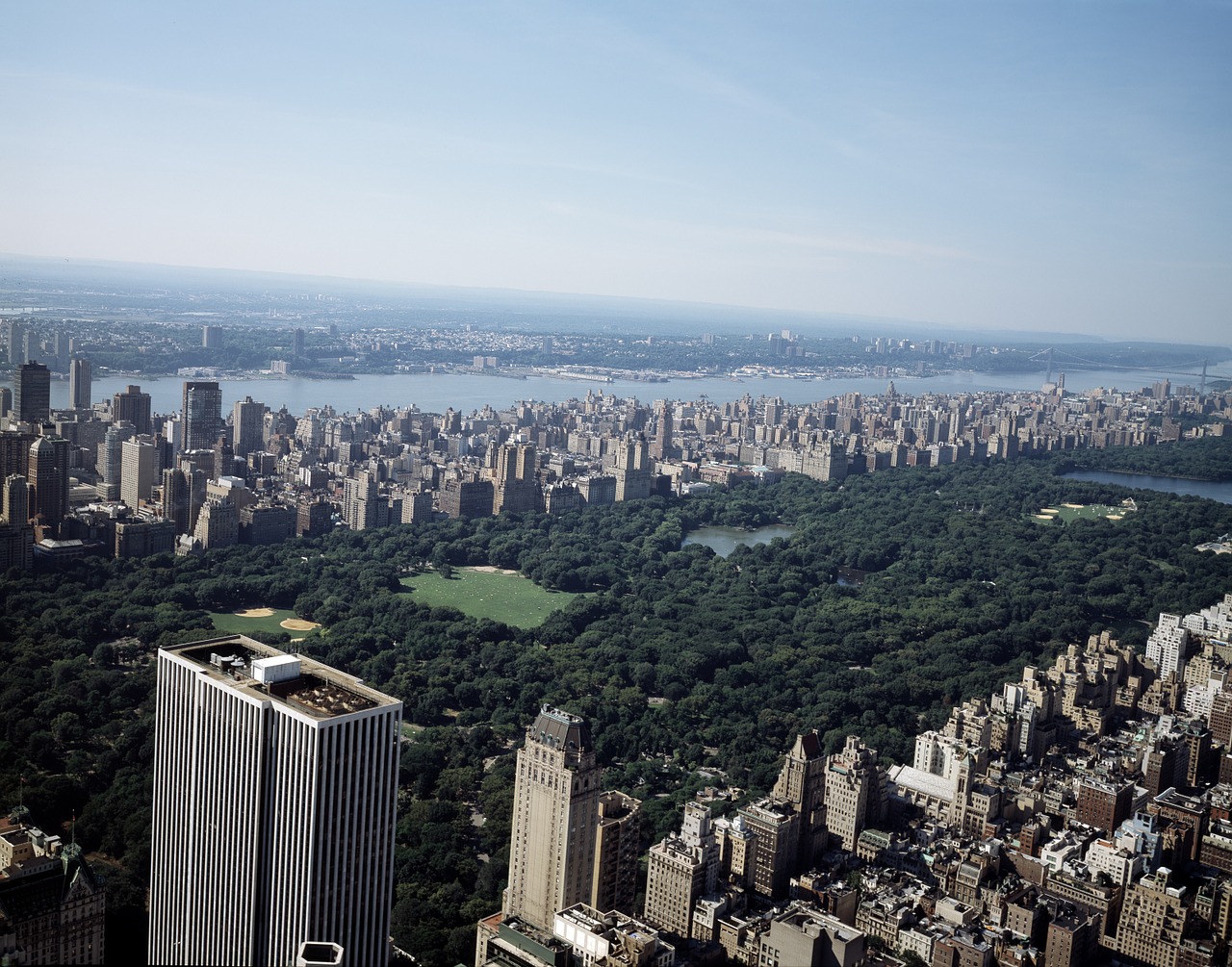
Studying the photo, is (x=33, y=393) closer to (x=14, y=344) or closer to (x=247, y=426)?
(x=14, y=344)

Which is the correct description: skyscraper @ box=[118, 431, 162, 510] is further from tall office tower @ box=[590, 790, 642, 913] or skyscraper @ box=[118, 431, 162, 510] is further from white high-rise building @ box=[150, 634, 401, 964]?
white high-rise building @ box=[150, 634, 401, 964]

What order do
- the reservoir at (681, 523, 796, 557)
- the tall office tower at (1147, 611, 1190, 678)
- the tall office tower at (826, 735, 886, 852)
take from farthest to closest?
the reservoir at (681, 523, 796, 557), the tall office tower at (1147, 611, 1190, 678), the tall office tower at (826, 735, 886, 852)

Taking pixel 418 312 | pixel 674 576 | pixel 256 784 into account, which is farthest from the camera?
pixel 418 312

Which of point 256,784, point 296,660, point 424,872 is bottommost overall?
point 424,872

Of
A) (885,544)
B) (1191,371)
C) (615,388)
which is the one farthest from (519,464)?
(1191,371)

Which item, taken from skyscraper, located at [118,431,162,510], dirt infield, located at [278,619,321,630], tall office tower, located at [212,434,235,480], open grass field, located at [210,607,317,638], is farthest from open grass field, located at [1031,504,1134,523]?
skyscraper, located at [118,431,162,510]

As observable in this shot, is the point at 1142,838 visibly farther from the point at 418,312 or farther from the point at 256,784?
the point at 418,312

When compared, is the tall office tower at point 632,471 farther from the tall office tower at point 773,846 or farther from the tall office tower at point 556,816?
the tall office tower at point 556,816

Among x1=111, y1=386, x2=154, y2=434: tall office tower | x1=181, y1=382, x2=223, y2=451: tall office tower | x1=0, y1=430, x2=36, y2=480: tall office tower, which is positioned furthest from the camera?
x1=181, y1=382, x2=223, y2=451: tall office tower
